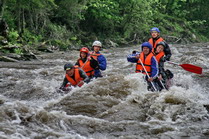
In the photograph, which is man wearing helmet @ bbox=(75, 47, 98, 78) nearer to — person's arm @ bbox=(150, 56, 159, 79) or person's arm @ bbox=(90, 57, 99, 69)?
person's arm @ bbox=(90, 57, 99, 69)

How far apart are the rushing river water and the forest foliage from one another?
10.8 m

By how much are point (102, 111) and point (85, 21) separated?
23.0m

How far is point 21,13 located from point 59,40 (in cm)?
339

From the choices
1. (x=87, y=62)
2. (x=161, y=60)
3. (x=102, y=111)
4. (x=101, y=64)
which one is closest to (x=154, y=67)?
(x=161, y=60)

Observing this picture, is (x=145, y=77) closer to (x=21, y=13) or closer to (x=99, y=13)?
(x=21, y=13)

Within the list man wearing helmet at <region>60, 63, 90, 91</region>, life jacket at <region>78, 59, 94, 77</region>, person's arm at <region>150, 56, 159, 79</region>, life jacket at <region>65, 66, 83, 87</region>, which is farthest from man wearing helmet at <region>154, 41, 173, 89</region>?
life jacket at <region>65, 66, 83, 87</region>

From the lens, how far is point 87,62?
27.2ft

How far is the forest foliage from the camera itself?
64.0ft

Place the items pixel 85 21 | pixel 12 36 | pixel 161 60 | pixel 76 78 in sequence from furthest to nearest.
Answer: pixel 85 21, pixel 12 36, pixel 161 60, pixel 76 78

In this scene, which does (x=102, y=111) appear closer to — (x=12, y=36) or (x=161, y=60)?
(x=161, y=60)

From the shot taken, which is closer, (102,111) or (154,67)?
(102,111)

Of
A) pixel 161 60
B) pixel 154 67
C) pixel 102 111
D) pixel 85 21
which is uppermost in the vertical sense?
pixel 85 21

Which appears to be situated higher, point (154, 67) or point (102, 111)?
point (154, 67)

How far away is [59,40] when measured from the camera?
2166 centimetres
